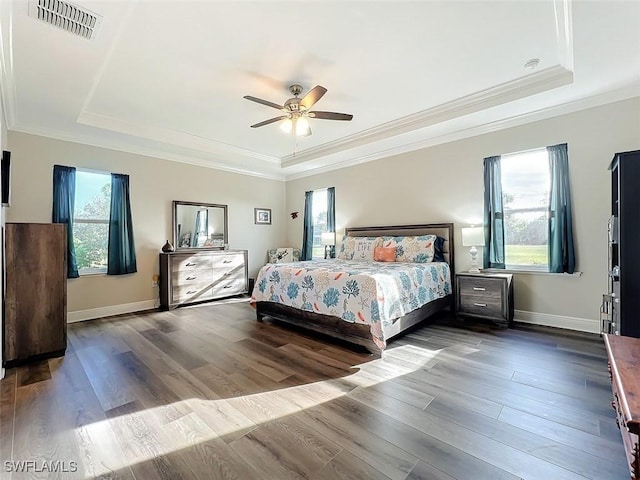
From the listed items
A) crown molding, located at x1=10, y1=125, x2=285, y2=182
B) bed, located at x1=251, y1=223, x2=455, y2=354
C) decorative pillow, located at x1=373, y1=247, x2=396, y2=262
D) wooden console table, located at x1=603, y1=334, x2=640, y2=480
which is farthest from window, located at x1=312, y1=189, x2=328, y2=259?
wooden console table, located at x1=603, y1=334, x2=640, y2=480

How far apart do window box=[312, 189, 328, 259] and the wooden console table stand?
16.4 feet

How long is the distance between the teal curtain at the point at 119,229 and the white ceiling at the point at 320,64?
2.21ft

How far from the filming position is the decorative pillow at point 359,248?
4855mm

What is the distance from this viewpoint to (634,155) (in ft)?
6.73

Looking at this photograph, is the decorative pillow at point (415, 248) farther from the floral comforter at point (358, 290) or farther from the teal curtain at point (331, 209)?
the teal curtain at point (331, 209)

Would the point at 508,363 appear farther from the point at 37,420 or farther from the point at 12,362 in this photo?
the point at 12,362

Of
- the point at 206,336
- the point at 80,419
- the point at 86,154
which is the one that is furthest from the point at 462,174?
the point at 86,154

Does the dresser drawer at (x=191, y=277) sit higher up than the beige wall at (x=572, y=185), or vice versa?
the beige wall at (x=572, y=185)

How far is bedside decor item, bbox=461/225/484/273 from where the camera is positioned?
3875 millimetres

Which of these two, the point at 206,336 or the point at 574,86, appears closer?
the point at 574,86

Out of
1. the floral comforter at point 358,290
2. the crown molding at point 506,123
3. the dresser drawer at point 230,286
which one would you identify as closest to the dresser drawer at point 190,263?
the dresser drawer at point 230,286

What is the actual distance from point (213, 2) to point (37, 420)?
9.86ft

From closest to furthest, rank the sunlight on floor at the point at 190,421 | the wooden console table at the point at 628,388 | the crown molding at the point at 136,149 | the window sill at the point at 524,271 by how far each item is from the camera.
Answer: the wooden console table at the point at 628,388, the sunlight on floor at the point at 190,421, the window sill at the point at 524,271, the crown molding at the point at 136,149

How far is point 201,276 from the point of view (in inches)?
202
